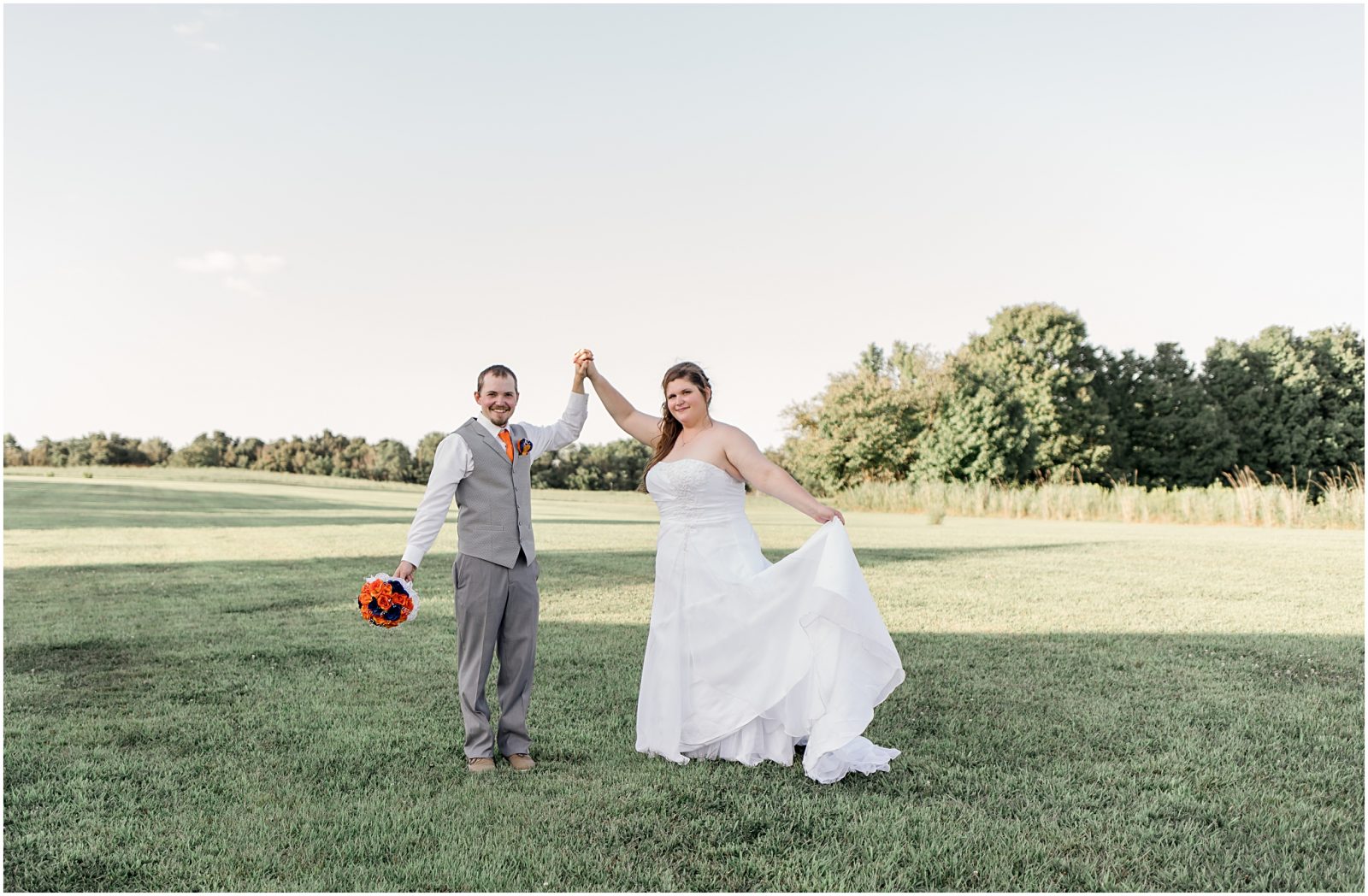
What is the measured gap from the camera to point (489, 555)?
4812mm

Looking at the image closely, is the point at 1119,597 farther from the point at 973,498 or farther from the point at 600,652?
the point at 973,498

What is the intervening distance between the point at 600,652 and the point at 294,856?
4.29m

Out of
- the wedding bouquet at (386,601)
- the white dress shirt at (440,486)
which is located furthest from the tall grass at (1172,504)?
the wedding bouquet at (386,601)

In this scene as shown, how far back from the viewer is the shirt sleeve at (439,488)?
476 centimetres

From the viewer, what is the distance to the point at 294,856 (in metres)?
3.78

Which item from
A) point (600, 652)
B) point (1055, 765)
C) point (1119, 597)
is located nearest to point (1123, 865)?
point (1055, 765)

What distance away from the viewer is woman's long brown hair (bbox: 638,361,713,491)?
5.25m

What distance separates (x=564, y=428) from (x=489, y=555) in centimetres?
102

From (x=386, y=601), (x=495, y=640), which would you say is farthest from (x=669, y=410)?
(x=386, y=601)

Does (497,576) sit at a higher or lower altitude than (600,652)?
higher

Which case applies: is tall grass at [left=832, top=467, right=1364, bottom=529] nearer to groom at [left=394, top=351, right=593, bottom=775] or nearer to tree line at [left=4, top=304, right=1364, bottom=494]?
tree line at [left=4, top=304, right=1364, bottom=494]

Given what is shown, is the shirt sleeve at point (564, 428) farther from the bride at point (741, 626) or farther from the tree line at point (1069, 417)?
the tree line at point (1069, 417)

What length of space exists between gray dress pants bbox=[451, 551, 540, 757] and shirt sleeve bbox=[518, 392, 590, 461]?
0.69m

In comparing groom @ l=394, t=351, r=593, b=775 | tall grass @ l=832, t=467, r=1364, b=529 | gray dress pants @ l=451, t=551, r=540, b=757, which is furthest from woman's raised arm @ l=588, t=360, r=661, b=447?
tall grass @ l=832, t=467, r=1364, b=529
